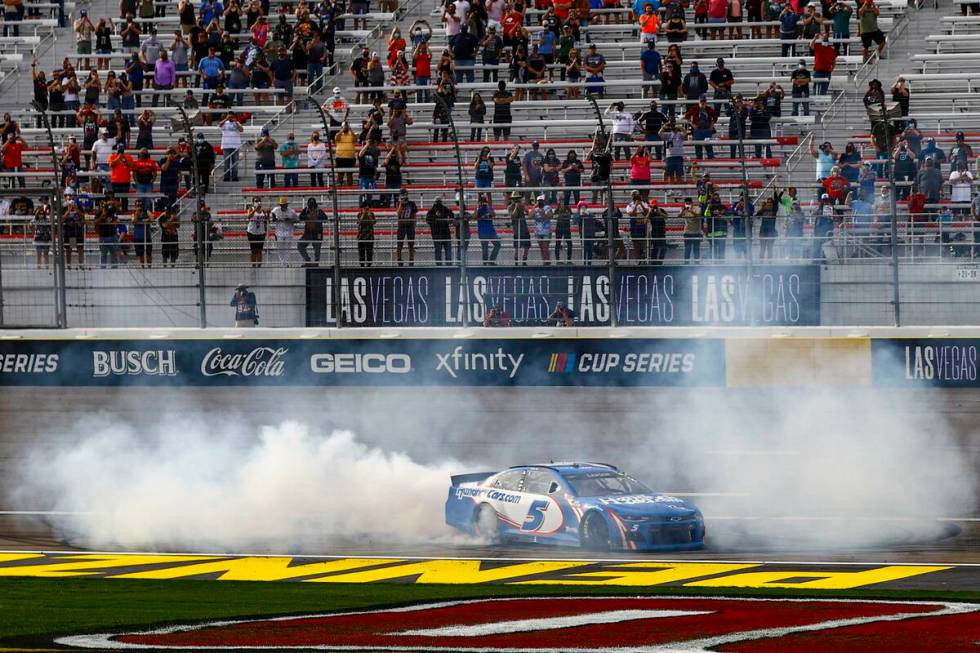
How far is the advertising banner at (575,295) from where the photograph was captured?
68.5ft

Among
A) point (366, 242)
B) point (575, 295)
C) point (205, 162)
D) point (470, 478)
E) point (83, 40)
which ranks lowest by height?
point (470, 478)

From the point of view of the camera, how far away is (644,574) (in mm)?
15570

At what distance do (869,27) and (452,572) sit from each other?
1716 centimetres

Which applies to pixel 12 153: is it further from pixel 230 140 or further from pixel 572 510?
pixel 572 510

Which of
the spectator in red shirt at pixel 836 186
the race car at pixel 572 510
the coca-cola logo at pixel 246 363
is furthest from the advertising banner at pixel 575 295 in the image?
the race car at pixel 572 510

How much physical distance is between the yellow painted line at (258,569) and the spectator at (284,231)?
19.2ft

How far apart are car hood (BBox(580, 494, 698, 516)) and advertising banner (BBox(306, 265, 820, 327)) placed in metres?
4.31

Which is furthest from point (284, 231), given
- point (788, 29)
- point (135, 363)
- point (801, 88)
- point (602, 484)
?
point (788, 29)

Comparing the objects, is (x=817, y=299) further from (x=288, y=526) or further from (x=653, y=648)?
(x=653, y=648)

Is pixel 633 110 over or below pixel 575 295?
over

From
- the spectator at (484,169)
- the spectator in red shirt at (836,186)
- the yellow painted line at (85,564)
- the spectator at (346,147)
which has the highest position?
the spectator at (346,147)

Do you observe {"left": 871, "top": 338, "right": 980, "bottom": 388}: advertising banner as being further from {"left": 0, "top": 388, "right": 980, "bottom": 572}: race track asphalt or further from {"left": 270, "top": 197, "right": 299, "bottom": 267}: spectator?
{"left": 270, "top": 197, "right": 299, "bottom": 267}: spectator

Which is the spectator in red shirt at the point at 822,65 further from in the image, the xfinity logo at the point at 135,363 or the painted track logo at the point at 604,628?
the painted track logo at the point at 604,628

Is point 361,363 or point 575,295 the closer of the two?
point 575,295
